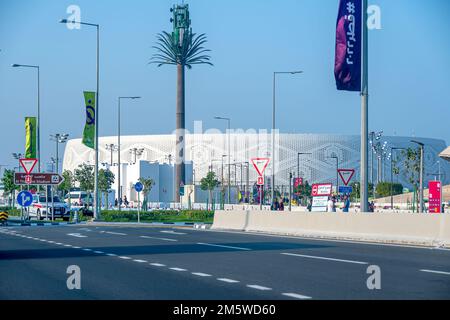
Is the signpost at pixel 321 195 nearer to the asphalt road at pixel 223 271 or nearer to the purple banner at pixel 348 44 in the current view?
the purple banner at pixel 348 44

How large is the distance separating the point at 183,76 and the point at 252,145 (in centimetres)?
6305

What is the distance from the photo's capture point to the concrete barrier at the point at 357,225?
24.8 metres

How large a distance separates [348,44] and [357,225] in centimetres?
629

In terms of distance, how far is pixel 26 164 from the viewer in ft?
170

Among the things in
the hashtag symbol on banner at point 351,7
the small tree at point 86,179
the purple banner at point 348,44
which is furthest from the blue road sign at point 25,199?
the small tree at point 86,179

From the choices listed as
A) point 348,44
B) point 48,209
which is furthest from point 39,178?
point 348,44

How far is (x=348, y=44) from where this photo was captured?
1143 inches

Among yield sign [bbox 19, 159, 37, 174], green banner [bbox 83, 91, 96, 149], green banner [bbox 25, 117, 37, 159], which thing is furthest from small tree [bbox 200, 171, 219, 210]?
yield sign [bbox 19, 159, 37, 174]

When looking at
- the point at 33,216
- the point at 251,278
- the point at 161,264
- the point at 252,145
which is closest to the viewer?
the point at 251,278

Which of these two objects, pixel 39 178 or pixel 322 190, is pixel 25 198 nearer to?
pixel 39 178

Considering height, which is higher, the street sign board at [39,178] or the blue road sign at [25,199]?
the street sign board at [39,178]

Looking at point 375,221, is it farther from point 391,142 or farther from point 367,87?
point 391,142

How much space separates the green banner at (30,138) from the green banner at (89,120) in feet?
32.0
